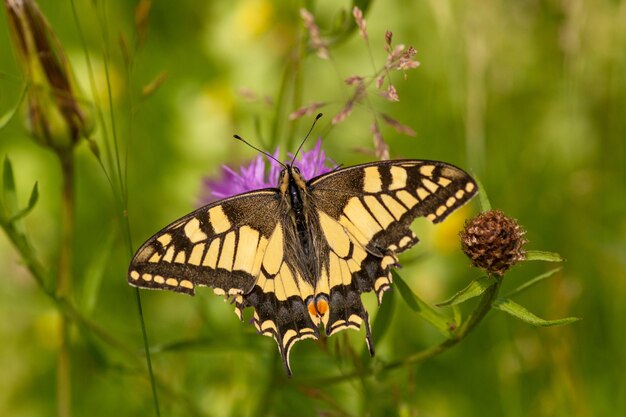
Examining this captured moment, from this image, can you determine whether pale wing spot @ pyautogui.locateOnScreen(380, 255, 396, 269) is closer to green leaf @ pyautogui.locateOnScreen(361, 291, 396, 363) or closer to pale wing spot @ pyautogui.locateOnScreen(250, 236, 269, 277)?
green leaf @ pyautogui.locateOnScreen(361, 291, 396, 363)

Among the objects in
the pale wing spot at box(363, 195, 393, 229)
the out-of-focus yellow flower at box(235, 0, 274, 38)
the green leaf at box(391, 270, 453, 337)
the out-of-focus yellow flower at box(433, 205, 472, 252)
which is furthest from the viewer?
the out-of-focus yellow flower at box(235, 0, 274, 38)

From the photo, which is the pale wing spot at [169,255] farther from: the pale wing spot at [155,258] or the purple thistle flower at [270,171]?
the purple thistle flower at [270,171]

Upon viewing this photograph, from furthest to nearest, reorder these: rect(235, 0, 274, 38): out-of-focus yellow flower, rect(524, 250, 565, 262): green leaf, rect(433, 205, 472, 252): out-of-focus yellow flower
Result: rect(235, 0, 274, 38): out-of-focus yellow flower → rect(433, 205, 472, 252): out-of-focus yellow flower → rect(524, 250, 565, 262): green leaf

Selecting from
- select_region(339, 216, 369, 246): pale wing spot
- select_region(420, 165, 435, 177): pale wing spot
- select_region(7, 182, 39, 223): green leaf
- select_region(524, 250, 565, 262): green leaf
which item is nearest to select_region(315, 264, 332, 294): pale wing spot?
select_region(339, 216, 369, 246): pale wing spot

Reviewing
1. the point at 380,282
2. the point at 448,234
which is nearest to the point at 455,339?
the point at 380,282

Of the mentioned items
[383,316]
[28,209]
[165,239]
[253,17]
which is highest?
[253,17]

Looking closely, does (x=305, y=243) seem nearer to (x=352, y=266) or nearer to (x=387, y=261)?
(x=352, y=266)

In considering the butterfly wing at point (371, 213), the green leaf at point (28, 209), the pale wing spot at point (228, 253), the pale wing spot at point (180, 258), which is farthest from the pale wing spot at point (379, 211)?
the green leaf at point (28, 209)
